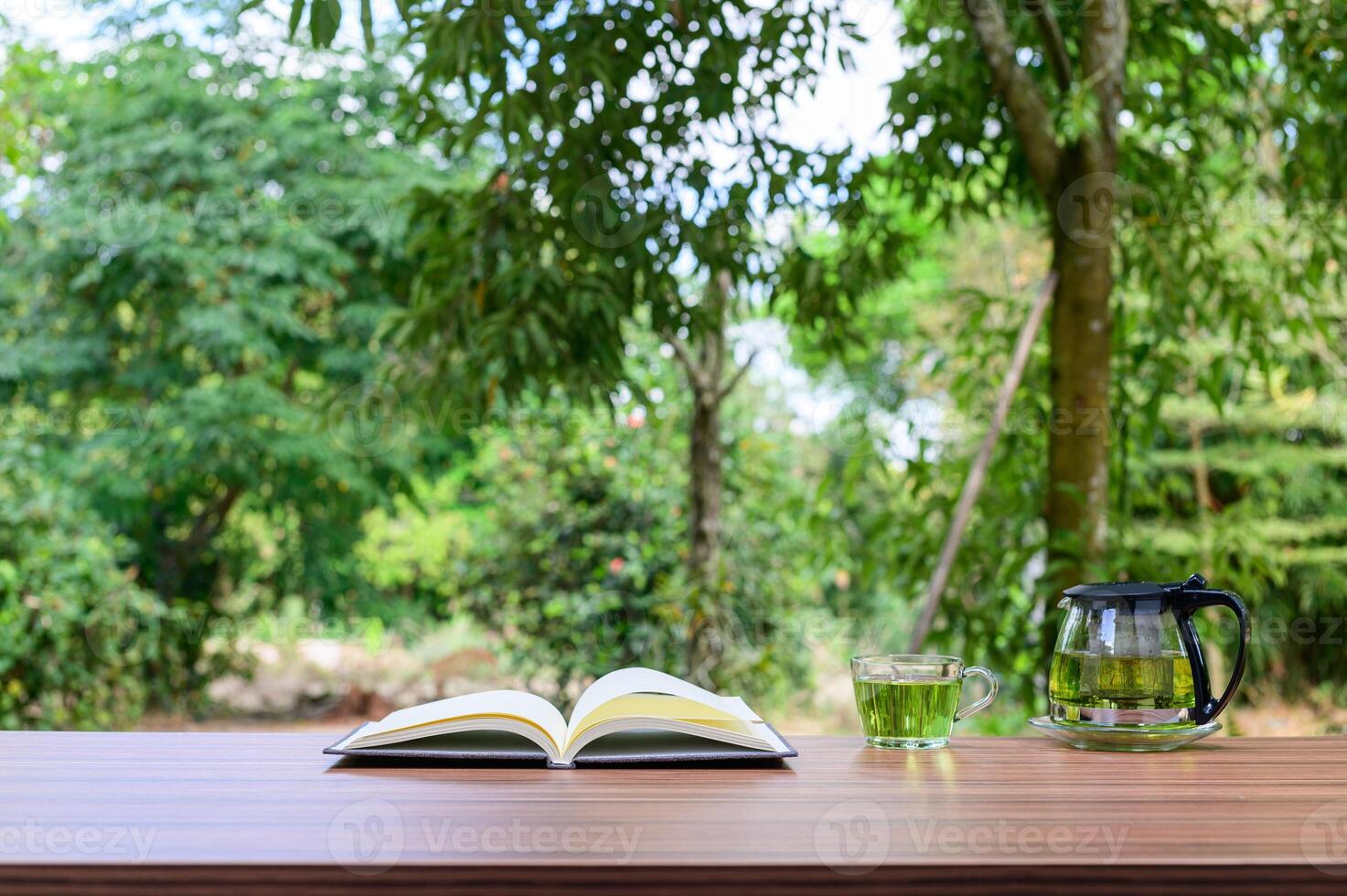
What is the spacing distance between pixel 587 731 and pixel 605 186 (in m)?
1.15

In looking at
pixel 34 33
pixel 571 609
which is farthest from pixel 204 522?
pixel 571 609

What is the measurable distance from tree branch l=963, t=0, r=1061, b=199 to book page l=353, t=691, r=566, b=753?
1.32m

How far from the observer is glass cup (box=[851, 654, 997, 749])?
99 centimetres

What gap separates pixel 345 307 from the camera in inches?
206

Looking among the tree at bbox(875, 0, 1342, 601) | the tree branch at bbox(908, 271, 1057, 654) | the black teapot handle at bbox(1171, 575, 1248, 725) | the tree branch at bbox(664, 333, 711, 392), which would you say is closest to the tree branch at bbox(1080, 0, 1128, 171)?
the tree at bbox(875, 0, 1342, 601)

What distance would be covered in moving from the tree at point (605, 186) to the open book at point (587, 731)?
848mm

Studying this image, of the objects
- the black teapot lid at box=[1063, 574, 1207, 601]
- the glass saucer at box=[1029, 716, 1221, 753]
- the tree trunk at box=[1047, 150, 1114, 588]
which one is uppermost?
the tree trunk at box=[1047, 150, 1114, 588]

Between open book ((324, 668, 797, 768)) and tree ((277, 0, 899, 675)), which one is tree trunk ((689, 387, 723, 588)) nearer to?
tree ((277, 0, 899, 675))

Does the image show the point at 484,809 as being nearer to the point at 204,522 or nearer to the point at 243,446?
the point at 243,446

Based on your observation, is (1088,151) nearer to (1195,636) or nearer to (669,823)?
(1195,636)

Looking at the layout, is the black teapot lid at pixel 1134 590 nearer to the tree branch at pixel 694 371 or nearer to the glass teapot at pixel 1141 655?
the glass teapot at pixel 1141 655

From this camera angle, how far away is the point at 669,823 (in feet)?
2.25

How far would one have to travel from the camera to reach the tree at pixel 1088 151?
1870 mm

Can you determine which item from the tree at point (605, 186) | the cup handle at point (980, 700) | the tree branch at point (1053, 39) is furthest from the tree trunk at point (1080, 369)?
the cup handle at point (980, 700)
